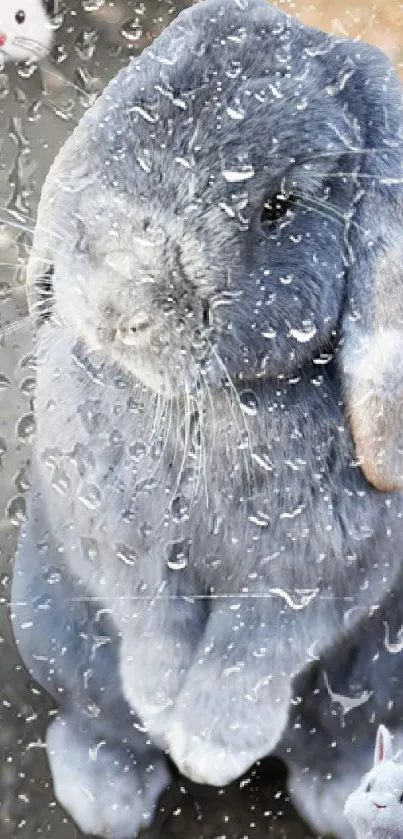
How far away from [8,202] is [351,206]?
0.19m

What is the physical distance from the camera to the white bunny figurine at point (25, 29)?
1.69 feet

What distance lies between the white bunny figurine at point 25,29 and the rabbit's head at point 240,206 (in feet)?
0.29

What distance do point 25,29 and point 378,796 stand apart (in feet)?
1.48

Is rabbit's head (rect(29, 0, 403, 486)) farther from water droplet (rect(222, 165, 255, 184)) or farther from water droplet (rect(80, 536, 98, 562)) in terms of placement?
water droplet (rect(80, 536, 98, 562))

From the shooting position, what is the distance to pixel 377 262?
17.0 inches

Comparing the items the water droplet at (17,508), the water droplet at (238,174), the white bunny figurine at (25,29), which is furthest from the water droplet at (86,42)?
the water droplet at (17,508)

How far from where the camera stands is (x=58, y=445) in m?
0.53

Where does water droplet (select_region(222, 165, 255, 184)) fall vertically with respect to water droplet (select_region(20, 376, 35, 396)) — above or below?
above

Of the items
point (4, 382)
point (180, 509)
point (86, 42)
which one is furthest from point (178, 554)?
point (86, 42)

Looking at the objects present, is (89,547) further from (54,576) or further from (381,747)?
(381,747)

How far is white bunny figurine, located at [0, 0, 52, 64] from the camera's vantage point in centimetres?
51

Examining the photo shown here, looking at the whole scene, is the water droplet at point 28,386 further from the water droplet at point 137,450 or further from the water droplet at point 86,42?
the water droplet at point 86,42

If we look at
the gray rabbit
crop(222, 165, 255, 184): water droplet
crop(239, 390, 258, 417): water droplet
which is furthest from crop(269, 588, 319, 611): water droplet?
crop(222, 165, 255, 184): water droplet

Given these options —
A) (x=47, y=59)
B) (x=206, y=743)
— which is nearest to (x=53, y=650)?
(x=206, y=743)
